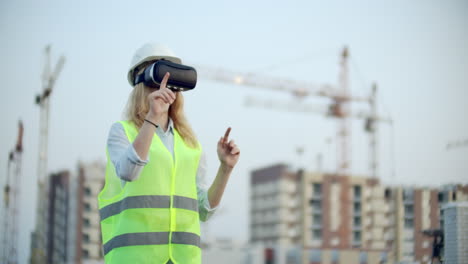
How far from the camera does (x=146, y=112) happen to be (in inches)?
100

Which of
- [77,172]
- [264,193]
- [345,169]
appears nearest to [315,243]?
[264,193]

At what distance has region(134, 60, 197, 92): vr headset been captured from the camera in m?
2.40

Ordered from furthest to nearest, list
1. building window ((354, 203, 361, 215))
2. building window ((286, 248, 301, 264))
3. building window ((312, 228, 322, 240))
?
1. building window ((354, 203, 361, 215))
2. building window ((312, 228, 322, 240))
3. building window ((286, 248, 301, 264))

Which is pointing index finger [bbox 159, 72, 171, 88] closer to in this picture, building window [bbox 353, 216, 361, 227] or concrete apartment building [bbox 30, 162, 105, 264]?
concrete apartment building [bbox 30, 162, 105, 264]

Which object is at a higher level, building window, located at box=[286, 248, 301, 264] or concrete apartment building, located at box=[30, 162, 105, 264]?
concrete apartment building, located at box=[30, 162, 105, 264]

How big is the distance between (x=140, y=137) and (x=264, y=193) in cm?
11069

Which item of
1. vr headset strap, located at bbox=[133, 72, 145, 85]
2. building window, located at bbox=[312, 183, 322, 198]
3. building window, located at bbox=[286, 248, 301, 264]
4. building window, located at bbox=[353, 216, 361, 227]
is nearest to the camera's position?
vr headset strap, located at bbox=[133, 72, 145, 85]

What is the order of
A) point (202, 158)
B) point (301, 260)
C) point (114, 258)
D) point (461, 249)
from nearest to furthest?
point (114, 258) < point (202, 158) < point (461, 249) < point (301, 260)

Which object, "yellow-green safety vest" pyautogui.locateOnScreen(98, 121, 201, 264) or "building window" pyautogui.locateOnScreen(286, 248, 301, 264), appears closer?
"yellow-green safety vest" pyautogui.locateOnScreen(98, 121, 201, 264)

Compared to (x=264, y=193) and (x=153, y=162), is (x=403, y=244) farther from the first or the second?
(x=264, y=193)

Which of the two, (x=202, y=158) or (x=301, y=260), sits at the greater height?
(x=202, y=158)

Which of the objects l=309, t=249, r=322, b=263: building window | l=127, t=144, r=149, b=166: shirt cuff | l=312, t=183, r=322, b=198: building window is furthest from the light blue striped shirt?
l=312, t=183, r=322, b=198: building window

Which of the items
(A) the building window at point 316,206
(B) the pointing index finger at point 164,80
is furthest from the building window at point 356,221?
(B) the pointing index finger at point 164,80

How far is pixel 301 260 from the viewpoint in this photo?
74438mm
